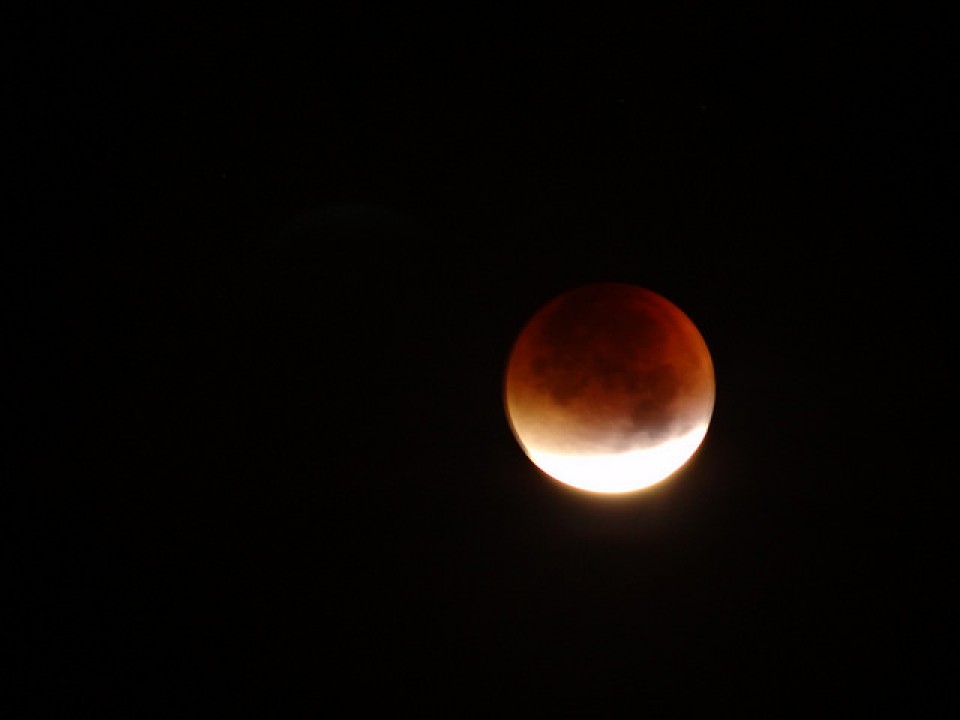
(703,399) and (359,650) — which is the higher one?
(703,399)

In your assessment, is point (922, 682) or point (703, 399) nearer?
point (703, 399)

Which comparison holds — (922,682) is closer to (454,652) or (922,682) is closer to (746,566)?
(746,566)

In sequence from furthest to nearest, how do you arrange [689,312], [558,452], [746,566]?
1. [746,566]
2. [689,312]
3. [558,452]

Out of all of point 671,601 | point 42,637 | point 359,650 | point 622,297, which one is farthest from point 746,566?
point 42,637

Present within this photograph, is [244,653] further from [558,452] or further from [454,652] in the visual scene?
[558,452]

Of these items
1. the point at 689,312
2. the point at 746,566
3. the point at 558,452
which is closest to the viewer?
the point at 558,452

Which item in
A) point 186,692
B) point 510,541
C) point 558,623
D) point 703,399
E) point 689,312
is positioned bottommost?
point 186,692
